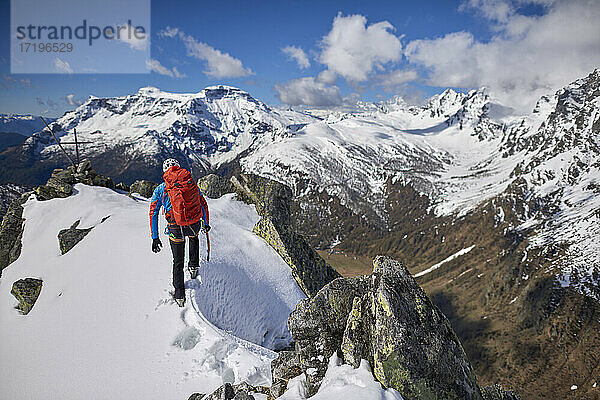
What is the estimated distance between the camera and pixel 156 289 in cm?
1688

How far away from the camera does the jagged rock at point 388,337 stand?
9.71 meters

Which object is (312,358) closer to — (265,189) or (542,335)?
(265,189)

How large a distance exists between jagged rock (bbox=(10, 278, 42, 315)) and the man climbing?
38.5 ft

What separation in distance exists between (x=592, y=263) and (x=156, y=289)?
234m

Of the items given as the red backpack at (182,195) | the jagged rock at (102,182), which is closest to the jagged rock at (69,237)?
the jagged rock at (102,182)

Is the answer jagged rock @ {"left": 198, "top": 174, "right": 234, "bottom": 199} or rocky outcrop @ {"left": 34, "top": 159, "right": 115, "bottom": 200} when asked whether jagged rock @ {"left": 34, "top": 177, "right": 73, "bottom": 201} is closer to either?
rocky outcrop @ {"left": 34, "top": 159, "right": 115, "bottom": 200}

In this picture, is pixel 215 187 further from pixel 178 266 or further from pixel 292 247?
pixel 178 266

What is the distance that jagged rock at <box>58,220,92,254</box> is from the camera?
24236 millimetres

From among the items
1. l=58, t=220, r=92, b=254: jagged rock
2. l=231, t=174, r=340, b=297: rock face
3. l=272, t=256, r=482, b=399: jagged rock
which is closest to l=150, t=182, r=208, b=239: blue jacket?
l=272, t=256, r=482, b=399: jagged rock

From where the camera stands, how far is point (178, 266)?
51.2 feet

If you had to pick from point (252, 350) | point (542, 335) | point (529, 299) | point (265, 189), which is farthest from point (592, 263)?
point (252, 350)

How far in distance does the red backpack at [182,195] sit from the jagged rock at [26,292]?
1355cm

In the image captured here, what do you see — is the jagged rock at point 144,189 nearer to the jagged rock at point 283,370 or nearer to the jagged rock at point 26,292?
the jagged rock at point 26,292

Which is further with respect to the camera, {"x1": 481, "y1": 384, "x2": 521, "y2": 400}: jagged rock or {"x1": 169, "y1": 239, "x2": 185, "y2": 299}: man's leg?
{"x1": 169, "y1": 239, "x2": 185, "y2": 299}: man's leg
